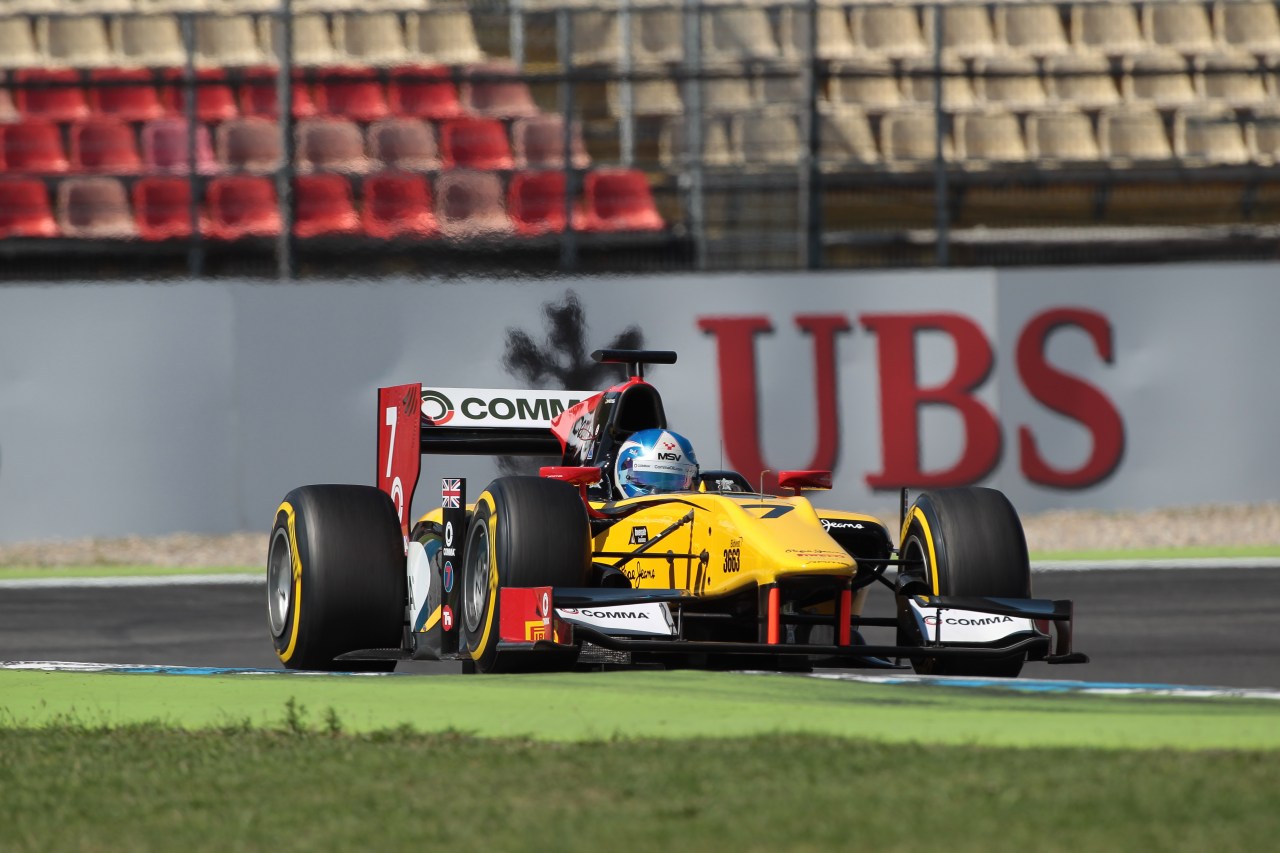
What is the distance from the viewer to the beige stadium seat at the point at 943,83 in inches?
653

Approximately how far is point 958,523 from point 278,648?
299 centimetres

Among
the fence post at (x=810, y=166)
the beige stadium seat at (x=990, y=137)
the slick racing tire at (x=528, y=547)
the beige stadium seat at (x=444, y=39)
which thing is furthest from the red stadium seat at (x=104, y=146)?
the slick racing tire at (x=528, y=547)

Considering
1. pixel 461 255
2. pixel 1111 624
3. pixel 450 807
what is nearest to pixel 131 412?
pixel 461 255

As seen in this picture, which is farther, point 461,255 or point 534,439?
point 461,255

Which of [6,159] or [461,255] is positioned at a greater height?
[6,159]

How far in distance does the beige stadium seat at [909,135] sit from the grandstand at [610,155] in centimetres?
2

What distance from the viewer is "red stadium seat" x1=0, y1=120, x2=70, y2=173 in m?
17.1

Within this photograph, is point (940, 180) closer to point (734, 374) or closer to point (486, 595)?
point (734, 374)

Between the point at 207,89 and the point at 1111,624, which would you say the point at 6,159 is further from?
the point at 1111,624

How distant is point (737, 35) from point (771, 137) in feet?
3.64

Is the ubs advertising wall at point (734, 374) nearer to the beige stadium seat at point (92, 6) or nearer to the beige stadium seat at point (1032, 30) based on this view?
the beige stadium seat at point (1032, 30)

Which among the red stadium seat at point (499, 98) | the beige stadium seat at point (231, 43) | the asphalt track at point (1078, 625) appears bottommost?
the asphalt track at point (1078, 625)

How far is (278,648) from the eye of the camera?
8578 millimetres

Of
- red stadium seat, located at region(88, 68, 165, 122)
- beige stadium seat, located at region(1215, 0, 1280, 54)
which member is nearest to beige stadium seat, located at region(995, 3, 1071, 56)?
beige stadium seat, located at region(1215, 0, 1280, 54)
